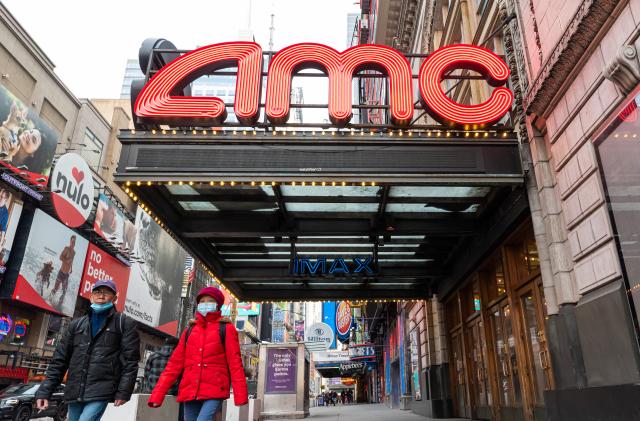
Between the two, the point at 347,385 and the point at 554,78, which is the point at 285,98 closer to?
the point at 554,78

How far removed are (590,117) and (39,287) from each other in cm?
2946

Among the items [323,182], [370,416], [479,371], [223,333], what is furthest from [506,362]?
[370,416]

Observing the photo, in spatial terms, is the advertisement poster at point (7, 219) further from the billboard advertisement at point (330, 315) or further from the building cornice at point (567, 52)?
the building cornice at point (567, 52)

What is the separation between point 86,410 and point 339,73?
7.23m

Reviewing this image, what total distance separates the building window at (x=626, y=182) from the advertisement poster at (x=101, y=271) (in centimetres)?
3331

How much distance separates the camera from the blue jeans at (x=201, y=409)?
15.2ft

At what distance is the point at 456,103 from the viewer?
8.76 meters

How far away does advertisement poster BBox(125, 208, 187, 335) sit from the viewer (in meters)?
42.3

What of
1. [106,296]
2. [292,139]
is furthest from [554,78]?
[106,296]

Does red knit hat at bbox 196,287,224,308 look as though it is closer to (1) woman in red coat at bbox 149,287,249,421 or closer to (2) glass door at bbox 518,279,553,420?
(1) woman in red coat at bbox 149,287,249,421

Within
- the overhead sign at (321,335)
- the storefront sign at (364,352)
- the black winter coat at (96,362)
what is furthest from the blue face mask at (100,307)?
the storefront sign at (364,352)

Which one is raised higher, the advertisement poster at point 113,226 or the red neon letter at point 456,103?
the advertisement poster at point 113,226

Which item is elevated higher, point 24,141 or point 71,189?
point 24,141

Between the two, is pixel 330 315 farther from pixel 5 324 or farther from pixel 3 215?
pixel 3 215
